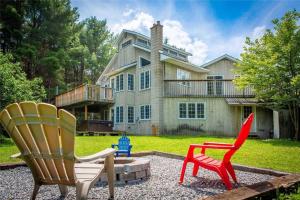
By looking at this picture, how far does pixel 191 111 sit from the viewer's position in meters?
18.1

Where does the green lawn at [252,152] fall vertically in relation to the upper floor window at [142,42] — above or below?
below

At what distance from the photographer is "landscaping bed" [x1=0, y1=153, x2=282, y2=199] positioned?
141 inches

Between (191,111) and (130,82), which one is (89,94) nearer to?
(130,82)

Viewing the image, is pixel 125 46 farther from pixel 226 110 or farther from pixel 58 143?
pixel 58 143

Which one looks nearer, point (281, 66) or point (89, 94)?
point (281, 66)

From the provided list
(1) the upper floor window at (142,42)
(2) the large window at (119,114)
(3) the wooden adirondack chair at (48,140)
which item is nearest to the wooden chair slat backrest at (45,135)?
(3) the wooden adirondack chair at (48,140)

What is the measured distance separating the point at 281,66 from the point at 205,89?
5614 mm

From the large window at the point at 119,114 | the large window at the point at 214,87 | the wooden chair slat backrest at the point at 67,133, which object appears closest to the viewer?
the wooden chair slat backrest at the point at 67,133

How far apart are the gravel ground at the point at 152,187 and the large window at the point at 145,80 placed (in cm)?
1448

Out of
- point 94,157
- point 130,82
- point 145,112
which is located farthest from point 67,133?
point 130,82

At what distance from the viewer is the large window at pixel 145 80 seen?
63.9 feet

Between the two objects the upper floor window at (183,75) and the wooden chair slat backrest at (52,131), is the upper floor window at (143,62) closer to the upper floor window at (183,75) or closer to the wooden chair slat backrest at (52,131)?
the upper floor window at (183,75)

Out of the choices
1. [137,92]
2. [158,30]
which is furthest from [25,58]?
[158,30]

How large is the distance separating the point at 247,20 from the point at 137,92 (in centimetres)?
966
